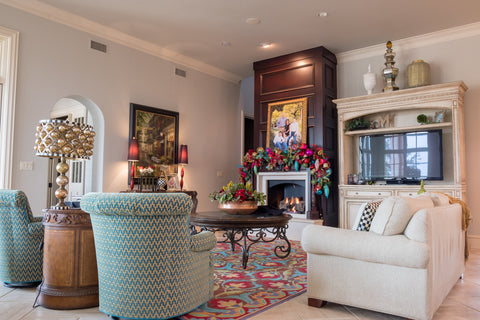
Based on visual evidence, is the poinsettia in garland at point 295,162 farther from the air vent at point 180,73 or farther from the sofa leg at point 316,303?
the sofa leg at point 316,303

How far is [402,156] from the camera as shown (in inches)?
225

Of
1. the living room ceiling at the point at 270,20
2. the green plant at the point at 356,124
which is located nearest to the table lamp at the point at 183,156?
the living room ceiling at the point at 270,20

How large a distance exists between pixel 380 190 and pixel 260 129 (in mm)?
2410

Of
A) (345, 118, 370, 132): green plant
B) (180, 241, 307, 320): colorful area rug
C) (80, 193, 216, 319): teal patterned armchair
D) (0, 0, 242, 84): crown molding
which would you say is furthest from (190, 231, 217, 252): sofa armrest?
(345, 118, 370, 132): green plant

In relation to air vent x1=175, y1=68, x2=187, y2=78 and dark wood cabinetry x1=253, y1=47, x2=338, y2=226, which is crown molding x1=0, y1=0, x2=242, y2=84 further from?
dark wood cabinetry x1=253, y1=47, x2=338, y2=226

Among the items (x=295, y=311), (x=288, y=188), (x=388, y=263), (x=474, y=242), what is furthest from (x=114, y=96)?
(x=474, y=242)

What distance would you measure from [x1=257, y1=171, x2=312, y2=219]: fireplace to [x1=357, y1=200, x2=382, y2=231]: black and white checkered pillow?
3.39 m

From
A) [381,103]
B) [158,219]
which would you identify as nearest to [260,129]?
[381,103]

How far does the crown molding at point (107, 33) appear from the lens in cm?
485

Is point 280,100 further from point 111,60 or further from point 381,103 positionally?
point 111,60

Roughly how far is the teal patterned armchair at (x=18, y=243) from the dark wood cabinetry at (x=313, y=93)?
13.5 feet

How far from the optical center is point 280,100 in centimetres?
676

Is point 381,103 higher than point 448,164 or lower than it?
higher

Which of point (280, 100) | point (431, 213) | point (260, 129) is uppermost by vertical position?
point (280, 100)
